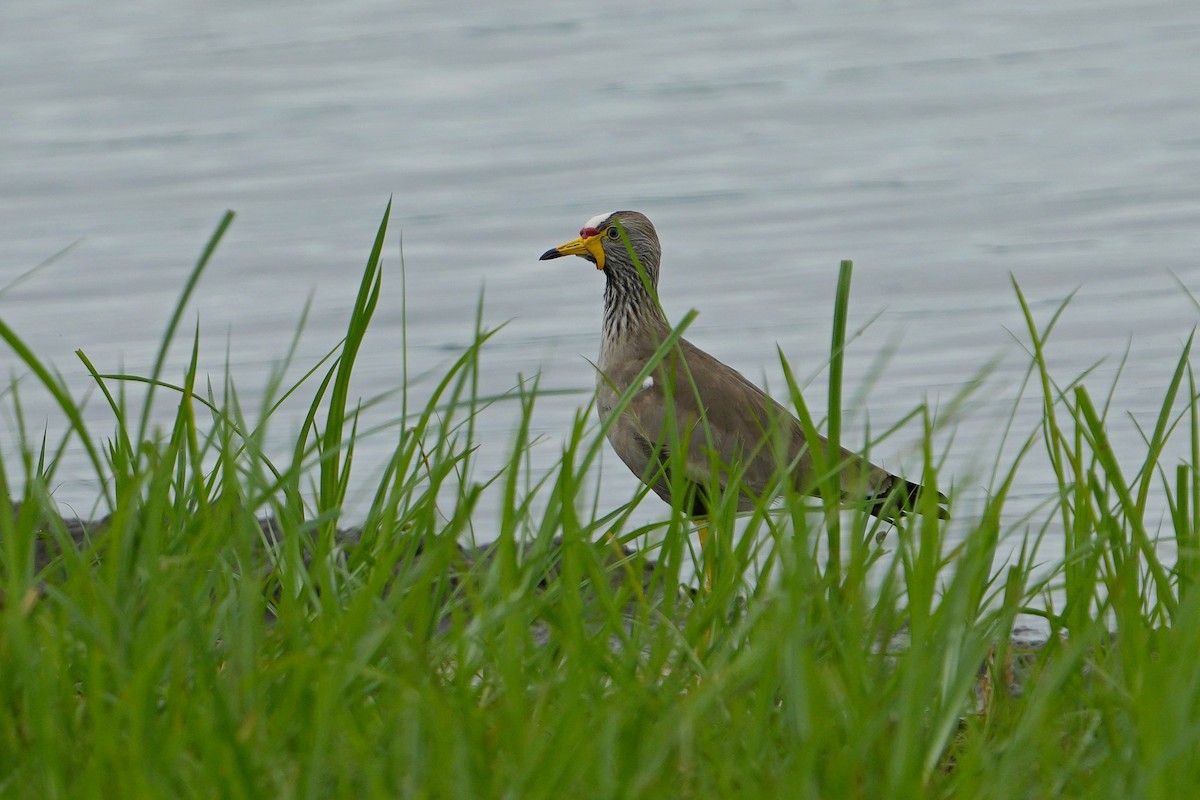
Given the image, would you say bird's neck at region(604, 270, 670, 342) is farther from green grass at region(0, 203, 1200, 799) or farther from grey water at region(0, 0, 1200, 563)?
green grass at region(0, 203, 1200, 799)

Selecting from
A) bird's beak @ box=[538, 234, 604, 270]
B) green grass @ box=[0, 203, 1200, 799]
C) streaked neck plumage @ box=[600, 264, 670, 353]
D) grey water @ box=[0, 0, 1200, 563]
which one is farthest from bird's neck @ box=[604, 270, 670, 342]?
green grass @ box=[0, 203, 1200, 799]

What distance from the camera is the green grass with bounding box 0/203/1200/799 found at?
286 centimetres

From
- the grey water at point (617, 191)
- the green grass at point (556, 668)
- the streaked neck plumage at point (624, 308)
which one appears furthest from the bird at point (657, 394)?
the green grass at point (556, 668)

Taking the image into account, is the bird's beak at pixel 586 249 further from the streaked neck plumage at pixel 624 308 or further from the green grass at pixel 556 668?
the green grass at pixel 556 668

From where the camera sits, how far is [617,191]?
1420cm

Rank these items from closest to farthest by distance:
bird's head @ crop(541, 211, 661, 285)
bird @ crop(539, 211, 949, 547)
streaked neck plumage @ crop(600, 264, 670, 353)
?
bird @ crop(539, 211, 949, 547) → streaked neck plumage @ crop(600, 264, 670, 353) → bird's head @ crop(541, 211, 661, 285)

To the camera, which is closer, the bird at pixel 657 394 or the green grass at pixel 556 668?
the green grass at pixel 556 668

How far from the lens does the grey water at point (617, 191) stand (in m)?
9.98

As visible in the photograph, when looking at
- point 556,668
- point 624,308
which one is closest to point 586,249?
point 624,308

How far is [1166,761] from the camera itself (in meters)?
2.72

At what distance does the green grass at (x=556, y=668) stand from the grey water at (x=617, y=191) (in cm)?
36

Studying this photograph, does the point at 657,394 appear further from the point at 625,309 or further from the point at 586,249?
the point at 586,249

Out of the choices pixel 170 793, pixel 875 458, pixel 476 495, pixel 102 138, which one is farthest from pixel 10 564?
pixel 102 138

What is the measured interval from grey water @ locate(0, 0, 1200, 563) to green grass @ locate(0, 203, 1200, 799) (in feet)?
1.17
